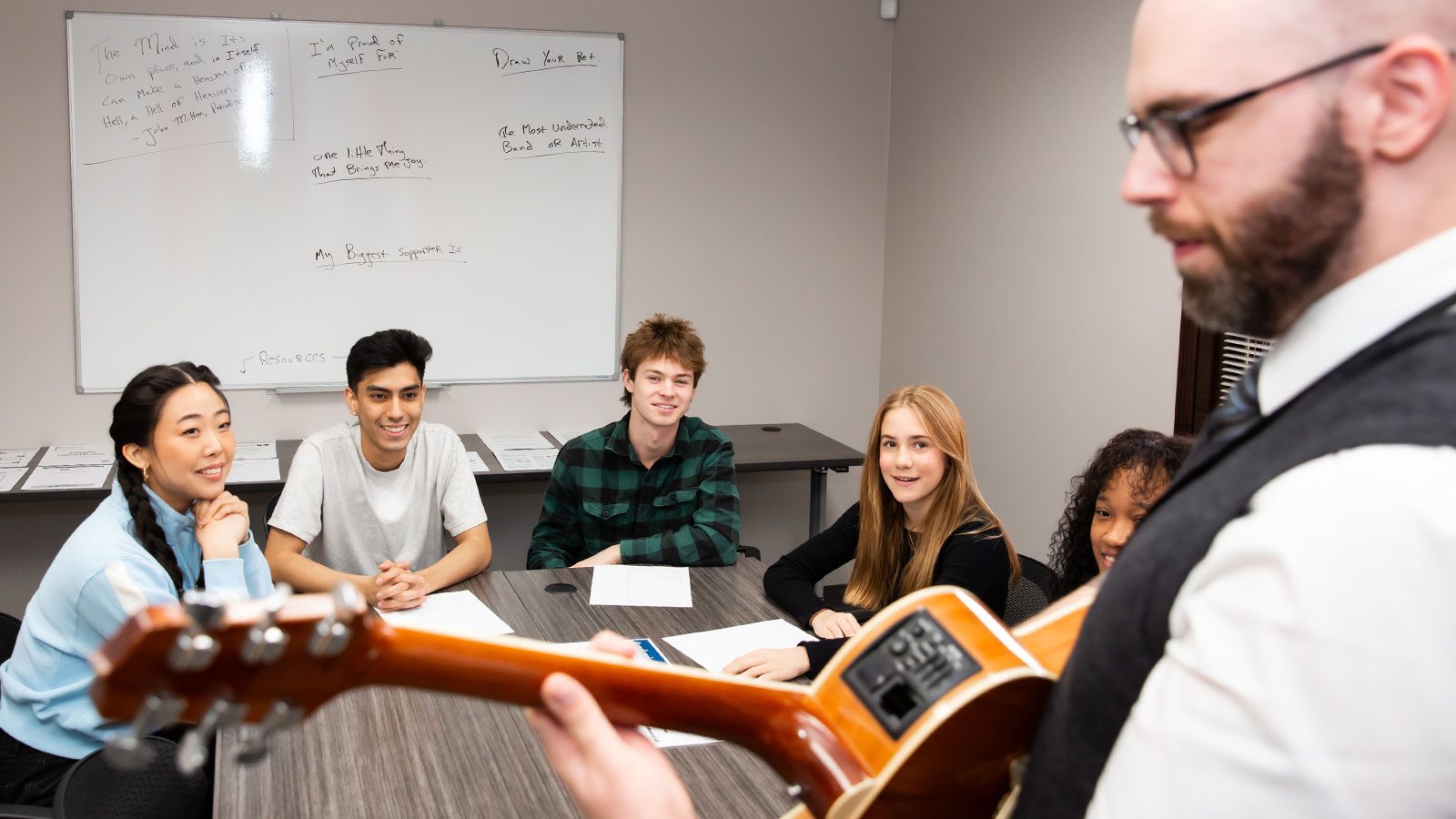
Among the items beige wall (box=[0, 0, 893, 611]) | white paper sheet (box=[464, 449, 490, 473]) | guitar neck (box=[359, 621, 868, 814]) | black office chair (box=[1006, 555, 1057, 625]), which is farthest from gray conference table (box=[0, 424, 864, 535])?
guitar neck (box=[359, 621, 868, 814])

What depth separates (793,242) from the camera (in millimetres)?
4484

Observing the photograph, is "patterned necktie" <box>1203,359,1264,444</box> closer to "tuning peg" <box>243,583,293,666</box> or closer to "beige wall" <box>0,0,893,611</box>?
"tuning peg" <box>243,583,293,666</box>

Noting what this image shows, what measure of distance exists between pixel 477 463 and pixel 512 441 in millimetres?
381

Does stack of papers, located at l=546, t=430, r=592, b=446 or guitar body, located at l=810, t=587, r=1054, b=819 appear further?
stack of papers, located at l=546, t=430, r=592, b=446

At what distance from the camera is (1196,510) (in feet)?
2.08

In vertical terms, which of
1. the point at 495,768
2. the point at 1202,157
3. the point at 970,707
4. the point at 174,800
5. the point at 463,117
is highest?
the point at 463,117

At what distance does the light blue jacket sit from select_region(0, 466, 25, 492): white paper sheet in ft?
4.81

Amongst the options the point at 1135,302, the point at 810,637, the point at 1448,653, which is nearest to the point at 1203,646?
the point at 1448,653

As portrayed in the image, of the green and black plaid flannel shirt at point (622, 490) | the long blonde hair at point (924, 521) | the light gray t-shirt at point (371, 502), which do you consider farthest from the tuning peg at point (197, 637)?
the green and black plaid flannel shirt at point (622, 490)

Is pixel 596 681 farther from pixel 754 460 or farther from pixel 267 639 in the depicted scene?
pixel 754 460

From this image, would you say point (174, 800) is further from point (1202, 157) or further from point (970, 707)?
point (1202, 157)

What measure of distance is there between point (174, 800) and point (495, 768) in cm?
52

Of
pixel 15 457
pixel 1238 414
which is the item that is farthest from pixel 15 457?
pixel 1238 414

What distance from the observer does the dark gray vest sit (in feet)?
1.84
